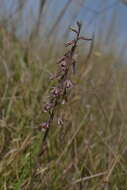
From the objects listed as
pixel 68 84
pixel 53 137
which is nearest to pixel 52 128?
pixel 53 137

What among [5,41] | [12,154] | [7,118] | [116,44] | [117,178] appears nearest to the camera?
[12,154]

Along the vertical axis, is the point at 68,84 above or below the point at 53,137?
above

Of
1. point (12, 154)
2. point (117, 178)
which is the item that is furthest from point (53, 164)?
point (117, 178)

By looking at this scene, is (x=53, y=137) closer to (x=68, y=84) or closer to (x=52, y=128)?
(x=52, y=128)

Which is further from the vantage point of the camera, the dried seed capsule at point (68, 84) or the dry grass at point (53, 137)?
the dry grass at point (53, 137)

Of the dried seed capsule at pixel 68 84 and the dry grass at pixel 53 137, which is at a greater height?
the dried seed capsule at pixel 68 84

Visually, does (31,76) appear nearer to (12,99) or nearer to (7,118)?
(12,99)

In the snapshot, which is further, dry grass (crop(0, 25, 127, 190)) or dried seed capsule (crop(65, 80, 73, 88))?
dry grass (crop(0, 25, 127, 190))

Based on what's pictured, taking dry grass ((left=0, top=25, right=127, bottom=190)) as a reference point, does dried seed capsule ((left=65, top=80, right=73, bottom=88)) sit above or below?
above
